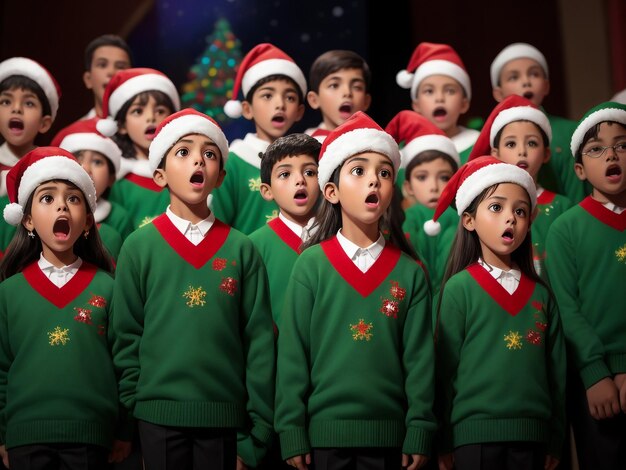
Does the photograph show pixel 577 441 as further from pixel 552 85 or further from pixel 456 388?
pixel 552 85

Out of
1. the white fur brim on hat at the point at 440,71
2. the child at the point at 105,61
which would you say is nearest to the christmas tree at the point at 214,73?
the child at the point at 105,61

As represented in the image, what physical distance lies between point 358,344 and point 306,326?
0.18 meters

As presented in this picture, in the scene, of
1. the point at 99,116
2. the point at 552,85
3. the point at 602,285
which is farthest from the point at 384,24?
the point at 602,285

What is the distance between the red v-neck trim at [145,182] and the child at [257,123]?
0.31 meters

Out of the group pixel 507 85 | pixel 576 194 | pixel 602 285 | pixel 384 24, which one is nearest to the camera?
pixel 602 285

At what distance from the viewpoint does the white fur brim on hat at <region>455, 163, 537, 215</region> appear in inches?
143

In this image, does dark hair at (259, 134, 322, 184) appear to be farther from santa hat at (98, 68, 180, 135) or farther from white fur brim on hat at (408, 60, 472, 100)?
white fur brim on hat at (408, 60, 472, 100)

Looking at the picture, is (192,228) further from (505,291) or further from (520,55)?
(520,55)

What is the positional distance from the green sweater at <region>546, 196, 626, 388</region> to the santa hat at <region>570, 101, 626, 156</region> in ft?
0.89

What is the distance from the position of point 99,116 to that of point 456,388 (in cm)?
247

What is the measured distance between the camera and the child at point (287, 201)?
388cm

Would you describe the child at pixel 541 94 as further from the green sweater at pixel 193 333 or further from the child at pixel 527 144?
the green sweater at pixel 193 333

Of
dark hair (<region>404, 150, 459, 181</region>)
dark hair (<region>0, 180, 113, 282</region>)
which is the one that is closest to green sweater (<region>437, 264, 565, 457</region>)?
dark hair (<region>404, 150, 459, 181</region>)

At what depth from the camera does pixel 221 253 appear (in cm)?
348
